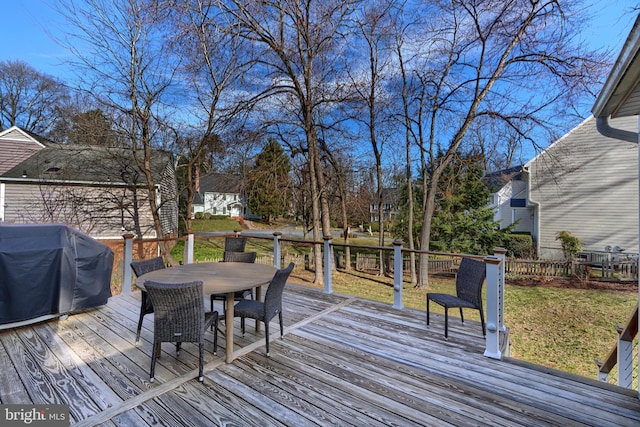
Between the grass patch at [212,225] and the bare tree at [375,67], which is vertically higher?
the bare tree at [375,67]

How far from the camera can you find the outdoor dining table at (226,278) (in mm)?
2734

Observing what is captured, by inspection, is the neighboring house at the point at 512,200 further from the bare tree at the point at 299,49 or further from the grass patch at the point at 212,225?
the grass patch at the point at 212,225

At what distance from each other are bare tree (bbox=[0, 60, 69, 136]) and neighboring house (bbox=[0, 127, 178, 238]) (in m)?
8.91

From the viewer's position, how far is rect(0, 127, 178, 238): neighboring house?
28.5 feet

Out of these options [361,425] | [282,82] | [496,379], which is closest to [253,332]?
[361,425]

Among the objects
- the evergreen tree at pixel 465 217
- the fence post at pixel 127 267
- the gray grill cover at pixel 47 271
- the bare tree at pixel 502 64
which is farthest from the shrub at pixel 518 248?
the gray grill cover at pixel 47 271

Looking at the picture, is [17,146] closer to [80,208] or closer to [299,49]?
[80,208]

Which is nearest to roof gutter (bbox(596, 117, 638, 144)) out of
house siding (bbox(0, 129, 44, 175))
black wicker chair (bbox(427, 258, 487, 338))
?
black wicker chair (bbox(427, 258, 487, 338))

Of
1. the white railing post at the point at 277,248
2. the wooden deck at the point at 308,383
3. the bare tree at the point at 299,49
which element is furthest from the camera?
the bare tree at the point at 299,49

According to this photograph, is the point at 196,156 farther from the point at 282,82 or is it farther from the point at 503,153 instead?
the point at 503,153

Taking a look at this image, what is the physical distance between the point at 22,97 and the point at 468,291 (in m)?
24.8

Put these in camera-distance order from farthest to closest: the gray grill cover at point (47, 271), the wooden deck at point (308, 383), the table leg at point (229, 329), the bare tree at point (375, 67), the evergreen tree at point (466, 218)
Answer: the evergreen tree at point (466, 218) < the bare tree at point (375, 67) < the gray grill cover at point (47, 271) < the table leg at point (229, 329) < the wooden deck at point (308, 383)

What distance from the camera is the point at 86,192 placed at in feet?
29.8

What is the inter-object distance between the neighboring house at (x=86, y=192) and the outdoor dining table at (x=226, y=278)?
5.87 m
